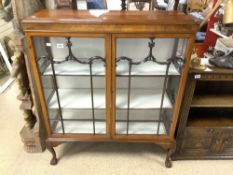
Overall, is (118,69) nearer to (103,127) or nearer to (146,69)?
(146,69)

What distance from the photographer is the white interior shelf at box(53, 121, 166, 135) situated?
1596 millimetres

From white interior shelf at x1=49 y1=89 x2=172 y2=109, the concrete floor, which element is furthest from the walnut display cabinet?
the concrete floor

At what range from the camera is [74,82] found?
1.57 metres

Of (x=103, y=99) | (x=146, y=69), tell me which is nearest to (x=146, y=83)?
(x=146, y=69)

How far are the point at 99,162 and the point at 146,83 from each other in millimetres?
802

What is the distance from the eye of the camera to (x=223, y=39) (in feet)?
5.23

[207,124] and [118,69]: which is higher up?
[118,69]

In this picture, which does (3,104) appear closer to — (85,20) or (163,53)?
(85,20)

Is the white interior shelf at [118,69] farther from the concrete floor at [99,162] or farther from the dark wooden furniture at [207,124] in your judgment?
the concrete floor at [99,162]

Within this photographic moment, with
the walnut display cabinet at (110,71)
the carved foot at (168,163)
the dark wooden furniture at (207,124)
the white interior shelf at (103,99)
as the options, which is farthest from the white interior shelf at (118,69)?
the carved foot at (168,163)

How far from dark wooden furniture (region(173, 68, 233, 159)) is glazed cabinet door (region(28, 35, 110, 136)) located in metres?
0.65

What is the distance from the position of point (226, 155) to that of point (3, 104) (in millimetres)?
2438

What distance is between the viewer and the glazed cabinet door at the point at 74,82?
1.25 meters

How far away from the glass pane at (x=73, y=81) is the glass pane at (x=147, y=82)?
0.14 m
